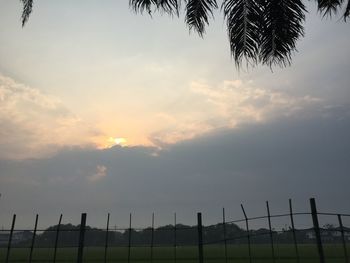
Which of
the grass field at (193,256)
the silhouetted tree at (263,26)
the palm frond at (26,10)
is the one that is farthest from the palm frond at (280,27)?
the grass field at (193,256)

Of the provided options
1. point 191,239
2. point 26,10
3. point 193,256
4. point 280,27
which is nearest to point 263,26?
point 280,27

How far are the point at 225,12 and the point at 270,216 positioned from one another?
927 centimetres

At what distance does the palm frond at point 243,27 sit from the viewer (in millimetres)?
6374

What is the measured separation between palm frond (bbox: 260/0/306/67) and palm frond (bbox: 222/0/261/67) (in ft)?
0.75

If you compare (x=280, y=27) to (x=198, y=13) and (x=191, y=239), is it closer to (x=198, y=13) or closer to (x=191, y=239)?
(x=198, y=13)

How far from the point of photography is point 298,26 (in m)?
6.67

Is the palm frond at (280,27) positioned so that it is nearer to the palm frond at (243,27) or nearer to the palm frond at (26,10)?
the palm frond at (243,27)

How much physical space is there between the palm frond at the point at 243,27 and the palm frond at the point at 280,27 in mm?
230

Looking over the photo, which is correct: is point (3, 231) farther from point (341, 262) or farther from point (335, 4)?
point (341, 262)

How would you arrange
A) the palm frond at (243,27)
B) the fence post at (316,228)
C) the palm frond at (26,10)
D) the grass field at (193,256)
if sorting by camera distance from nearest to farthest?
1. the palm frond at (243,27)
2. the palm frond at (26,10)
3. the fence post at (316,228)
4. the grass field at (193,256)

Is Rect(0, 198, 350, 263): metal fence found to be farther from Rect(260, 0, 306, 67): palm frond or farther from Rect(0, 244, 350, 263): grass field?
Rect(260, 0, 306, 67): palm frond

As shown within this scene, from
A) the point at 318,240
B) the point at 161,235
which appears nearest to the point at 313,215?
the point at 318,240

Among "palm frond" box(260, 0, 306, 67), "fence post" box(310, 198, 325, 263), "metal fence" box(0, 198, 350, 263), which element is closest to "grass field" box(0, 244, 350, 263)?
"metal fence" box(0, 198, 350, 263)

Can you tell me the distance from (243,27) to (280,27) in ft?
2.26
